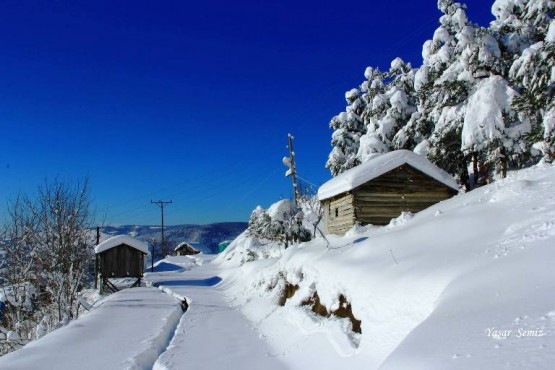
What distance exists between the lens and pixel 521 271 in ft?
19.6

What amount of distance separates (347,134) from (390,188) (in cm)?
1668

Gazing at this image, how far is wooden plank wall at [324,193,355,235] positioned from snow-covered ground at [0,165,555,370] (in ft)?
13.7

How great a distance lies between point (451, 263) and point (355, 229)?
10.5 meters

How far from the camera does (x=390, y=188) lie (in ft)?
65.8

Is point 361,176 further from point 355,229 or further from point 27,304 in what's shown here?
point 27,304

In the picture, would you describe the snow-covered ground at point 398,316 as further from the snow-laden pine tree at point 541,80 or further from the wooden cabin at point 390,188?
the wooden cabin at point 390,188

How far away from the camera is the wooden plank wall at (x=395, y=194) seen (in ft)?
64.6

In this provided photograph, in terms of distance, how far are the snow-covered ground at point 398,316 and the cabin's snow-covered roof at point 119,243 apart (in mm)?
14374

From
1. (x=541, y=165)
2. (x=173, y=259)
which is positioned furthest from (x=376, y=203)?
(x=173, y=259)

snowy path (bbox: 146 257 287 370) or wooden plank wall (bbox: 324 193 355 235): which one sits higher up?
wooden plank wall (bbox: 324 193 355 235)

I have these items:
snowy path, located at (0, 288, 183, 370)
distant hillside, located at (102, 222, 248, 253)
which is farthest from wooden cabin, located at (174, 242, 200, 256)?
snowy path, located at (0, 288, 183, 370)

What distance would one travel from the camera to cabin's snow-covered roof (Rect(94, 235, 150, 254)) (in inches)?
1147

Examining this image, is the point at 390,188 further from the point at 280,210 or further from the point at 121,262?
the point at 121,262

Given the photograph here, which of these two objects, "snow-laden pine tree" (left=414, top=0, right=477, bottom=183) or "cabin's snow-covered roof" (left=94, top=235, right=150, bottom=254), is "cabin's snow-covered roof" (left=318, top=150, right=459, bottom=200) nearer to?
"snow-laden pine tree" (left=414, top=0, right=477, bottom=183)
